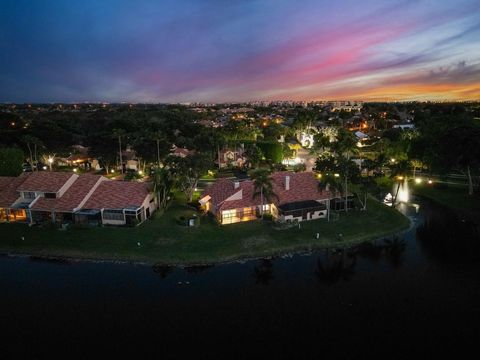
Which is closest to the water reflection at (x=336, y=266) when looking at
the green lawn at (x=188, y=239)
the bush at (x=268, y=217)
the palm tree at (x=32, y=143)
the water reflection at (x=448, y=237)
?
the green lawn at (x=188, y=239)

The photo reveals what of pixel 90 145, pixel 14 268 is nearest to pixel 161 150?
pixel 90 145

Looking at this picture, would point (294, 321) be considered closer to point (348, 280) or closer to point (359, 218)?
point (348, 280)

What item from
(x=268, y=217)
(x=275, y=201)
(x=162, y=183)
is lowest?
(x=268, y=217)

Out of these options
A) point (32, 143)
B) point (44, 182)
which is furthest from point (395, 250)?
point (32, 143)

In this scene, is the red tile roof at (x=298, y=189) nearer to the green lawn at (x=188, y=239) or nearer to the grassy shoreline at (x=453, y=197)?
the green lawn at (x=188, y=239)

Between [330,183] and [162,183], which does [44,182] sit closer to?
[162,183]

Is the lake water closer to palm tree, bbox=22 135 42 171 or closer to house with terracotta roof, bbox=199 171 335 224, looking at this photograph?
house with terracotta roof, bbox=199 171 335 224

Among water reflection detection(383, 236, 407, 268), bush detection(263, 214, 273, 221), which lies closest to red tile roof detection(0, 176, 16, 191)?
bush detection(263, 214, 273, 221)
